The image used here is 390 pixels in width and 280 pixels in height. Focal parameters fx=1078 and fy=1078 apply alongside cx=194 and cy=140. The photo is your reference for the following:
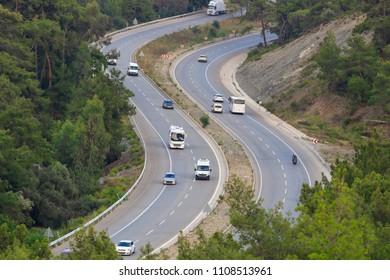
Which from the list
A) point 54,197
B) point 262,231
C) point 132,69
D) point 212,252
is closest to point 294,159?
point 54,197

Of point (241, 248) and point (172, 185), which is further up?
point (241, 248)

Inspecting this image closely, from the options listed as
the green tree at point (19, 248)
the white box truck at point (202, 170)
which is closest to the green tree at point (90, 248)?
the green tree at point (19, 248)

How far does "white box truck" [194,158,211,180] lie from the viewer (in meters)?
87.0

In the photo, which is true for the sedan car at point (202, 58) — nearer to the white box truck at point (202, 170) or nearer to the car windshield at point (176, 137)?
the car windshield at point (176, 137)

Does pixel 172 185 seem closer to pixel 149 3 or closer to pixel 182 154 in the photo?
pixel 182 154

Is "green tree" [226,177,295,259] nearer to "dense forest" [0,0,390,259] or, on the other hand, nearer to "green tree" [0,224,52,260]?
"dense forest" [0,0,390,259]

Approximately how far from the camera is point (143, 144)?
102438 millimetres

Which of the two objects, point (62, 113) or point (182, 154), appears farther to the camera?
point (62, 113)

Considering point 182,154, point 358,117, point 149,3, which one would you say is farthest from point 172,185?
point 149,3

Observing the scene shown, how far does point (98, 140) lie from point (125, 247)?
1202 inches

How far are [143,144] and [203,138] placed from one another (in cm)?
606

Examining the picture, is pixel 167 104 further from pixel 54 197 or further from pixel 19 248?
pixel 19 248

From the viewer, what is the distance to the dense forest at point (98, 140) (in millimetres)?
45812

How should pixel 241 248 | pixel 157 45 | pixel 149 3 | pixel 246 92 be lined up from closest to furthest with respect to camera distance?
1. pixel 241 248
2. pixel 246 92
3. pixel 157 45
4. pixel 149 3
